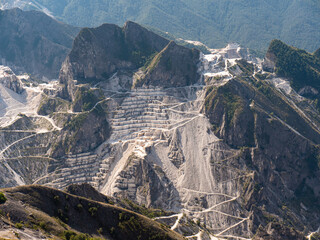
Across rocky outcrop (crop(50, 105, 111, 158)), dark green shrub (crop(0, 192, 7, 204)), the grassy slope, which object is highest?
dark green shrub (crop(0, 192, 7, 204))

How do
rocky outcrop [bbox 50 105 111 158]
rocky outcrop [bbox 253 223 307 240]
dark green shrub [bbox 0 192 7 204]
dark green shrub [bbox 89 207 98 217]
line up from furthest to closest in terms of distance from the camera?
rocky outcrop [bbox 50 105 111 158] < rocky outcrop [bbox 253 223 307 240] < dark green shrub [bbox 89 207 98 217] < dark green shrub [bbox 0 192 7 204]

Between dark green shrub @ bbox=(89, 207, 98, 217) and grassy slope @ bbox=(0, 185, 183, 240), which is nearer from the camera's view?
grassy slope @ bbox=(0, 185, 183, 240)

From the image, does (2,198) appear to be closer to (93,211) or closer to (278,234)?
(93,211)

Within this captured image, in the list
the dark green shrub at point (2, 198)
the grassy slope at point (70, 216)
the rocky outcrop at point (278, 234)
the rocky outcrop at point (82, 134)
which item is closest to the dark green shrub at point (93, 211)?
the grassy slope at point (70, 216)

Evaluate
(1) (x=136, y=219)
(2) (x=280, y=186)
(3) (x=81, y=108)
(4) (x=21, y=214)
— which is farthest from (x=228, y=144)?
(4) (x=21, y=214)

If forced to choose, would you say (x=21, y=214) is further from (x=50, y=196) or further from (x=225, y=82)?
(x=225, y=82)

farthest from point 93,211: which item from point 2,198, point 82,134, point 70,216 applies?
point 82,134

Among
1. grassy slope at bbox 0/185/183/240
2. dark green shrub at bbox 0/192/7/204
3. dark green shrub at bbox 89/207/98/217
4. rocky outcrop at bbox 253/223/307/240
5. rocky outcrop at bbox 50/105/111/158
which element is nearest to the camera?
dark green shrub at bbox 0/192/7/204

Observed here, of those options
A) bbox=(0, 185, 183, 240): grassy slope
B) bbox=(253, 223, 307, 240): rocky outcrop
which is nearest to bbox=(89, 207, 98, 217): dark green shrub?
bbox=(0, 185, 183, 240): grassy slope

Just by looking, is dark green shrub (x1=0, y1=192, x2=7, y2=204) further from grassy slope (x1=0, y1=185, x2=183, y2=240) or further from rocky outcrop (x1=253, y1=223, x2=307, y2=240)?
rocky outcrop (x1=253, y1=223, x2=307, y2=240)

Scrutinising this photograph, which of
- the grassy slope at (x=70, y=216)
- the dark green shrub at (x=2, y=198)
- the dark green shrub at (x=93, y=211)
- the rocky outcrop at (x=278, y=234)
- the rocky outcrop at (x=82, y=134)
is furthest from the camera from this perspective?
the rocky outcrop at (x=82, y=134)

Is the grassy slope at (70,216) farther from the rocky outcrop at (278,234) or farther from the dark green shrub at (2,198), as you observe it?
the rocky outcrop at (278,234)

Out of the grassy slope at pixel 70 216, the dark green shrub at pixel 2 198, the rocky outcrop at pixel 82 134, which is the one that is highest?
the dark green shrub at pixel 2 198
